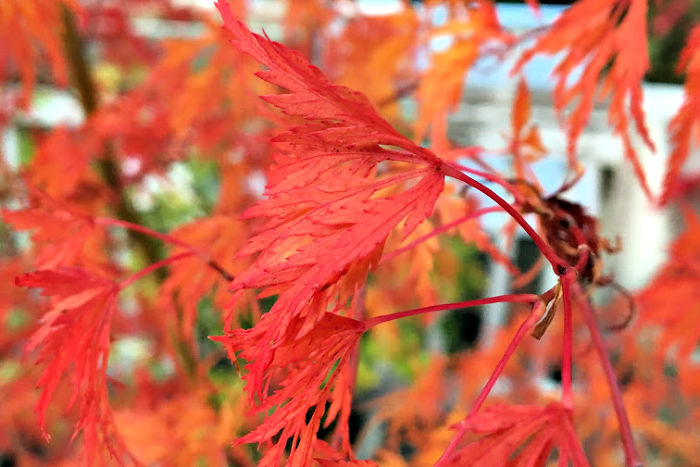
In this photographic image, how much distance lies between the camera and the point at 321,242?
0.19 metres

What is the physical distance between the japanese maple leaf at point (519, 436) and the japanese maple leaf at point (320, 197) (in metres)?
0.07

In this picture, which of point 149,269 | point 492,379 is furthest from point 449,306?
point 149,269

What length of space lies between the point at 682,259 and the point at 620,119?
23 cm

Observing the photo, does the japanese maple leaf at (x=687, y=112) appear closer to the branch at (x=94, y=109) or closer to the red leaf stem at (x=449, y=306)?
the red leaf stem at (x=449, y=306)

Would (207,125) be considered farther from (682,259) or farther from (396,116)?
(682,259)

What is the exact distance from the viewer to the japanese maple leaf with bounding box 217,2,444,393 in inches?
7.2

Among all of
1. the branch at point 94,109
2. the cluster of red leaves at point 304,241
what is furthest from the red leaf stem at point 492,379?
the branch at point 94,109

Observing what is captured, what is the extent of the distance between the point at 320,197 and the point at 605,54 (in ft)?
0.75

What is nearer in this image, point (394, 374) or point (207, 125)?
point (207, 125)

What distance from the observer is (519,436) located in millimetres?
192

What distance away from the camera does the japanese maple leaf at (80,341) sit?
0.84ft

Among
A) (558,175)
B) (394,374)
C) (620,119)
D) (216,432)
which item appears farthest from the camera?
(394,374)

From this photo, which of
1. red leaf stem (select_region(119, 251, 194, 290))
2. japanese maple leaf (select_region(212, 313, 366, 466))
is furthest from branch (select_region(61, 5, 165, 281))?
japanese maple leaf (select_region(212, 313, 366, 466))

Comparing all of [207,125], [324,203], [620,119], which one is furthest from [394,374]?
[324,203]
